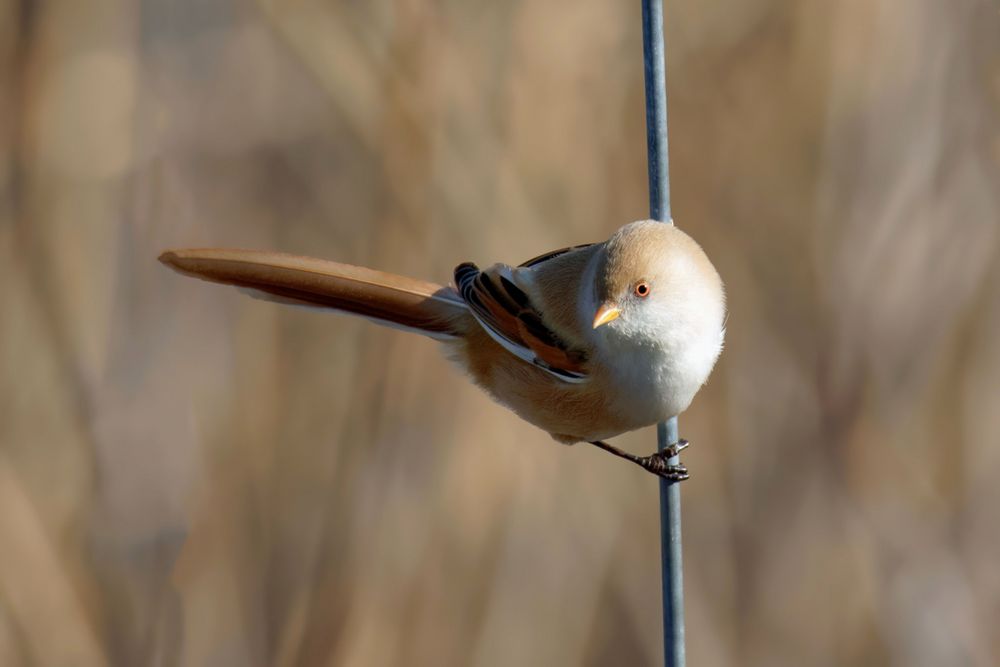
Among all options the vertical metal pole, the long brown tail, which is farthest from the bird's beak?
the long brown tail

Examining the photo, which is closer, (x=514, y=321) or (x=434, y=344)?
(x=514, y=321)

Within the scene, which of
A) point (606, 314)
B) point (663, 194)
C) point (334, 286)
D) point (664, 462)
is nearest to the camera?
point (663, 194)

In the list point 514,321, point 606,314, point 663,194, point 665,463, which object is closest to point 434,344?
point 514,321

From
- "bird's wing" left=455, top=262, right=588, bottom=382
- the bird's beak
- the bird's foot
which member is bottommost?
the bird's foot

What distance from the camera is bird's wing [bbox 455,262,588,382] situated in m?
1.94

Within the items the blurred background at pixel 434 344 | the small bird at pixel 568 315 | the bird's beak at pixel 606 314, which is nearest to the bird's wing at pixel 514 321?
the small bird at pixel 568 315

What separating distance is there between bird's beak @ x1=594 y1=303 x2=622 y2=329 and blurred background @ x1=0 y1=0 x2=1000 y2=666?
2.70 feet

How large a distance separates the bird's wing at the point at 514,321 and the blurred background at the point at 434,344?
50 centimetres

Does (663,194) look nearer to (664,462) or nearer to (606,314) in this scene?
(606,314)

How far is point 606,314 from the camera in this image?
1729 millimetres

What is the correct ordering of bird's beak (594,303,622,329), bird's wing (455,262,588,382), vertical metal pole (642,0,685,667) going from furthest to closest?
1. bird's wing (455,262,588,382)
2. bird's beak (594,303,622,329)
3. vertical metal pole (642,0,685,667)

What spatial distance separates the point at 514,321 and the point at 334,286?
0.31 metres

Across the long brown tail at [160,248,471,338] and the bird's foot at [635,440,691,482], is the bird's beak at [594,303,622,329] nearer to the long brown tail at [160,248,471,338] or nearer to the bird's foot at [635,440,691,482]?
the bird's foot at [635,440,691,482]

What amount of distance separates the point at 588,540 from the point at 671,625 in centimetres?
106
